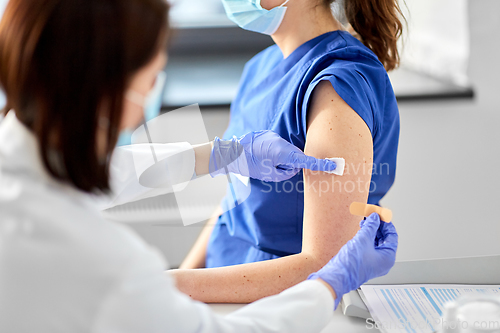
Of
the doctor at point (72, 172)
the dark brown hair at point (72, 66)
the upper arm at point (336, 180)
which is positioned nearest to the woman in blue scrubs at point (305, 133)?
the upper arm at point (336, 180)

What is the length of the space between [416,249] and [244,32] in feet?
4.83

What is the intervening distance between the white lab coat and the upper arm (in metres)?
0.43

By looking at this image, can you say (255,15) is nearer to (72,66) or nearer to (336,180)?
(336,180)

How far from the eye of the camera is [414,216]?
1970 millimetres

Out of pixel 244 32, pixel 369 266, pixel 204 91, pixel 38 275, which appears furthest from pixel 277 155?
pixel 244 32

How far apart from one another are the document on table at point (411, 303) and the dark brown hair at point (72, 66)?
1.91 feet

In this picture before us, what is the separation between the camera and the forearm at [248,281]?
899 millimetres

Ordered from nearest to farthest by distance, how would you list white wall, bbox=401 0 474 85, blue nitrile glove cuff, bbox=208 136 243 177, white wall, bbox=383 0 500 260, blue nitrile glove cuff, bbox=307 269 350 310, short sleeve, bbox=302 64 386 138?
blue nitrile glove cuff, bbox=307 269 350 310
short sleeve, bbox=302 64 386 138
blue nitrile glove cuff, bbox=208 136 243 177
white wall, bbox=401 0 474 85
white wall, bbox=383 0 500 260

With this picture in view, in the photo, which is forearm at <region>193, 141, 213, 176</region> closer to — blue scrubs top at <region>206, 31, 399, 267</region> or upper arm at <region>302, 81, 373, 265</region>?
blue scrubs top at <region>206, 31, 399, 267</region>

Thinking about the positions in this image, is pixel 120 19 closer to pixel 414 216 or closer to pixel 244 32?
pixel 414 216

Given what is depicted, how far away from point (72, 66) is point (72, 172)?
0.13 m

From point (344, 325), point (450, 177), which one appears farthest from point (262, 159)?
point (450, 177)

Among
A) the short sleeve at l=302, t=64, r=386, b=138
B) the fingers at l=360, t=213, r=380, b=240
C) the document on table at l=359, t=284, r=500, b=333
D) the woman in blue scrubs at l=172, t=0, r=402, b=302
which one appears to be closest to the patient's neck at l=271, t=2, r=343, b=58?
the woman in blue scrubs at l=172, t=0, r=402, b=302

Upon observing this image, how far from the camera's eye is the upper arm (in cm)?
89
